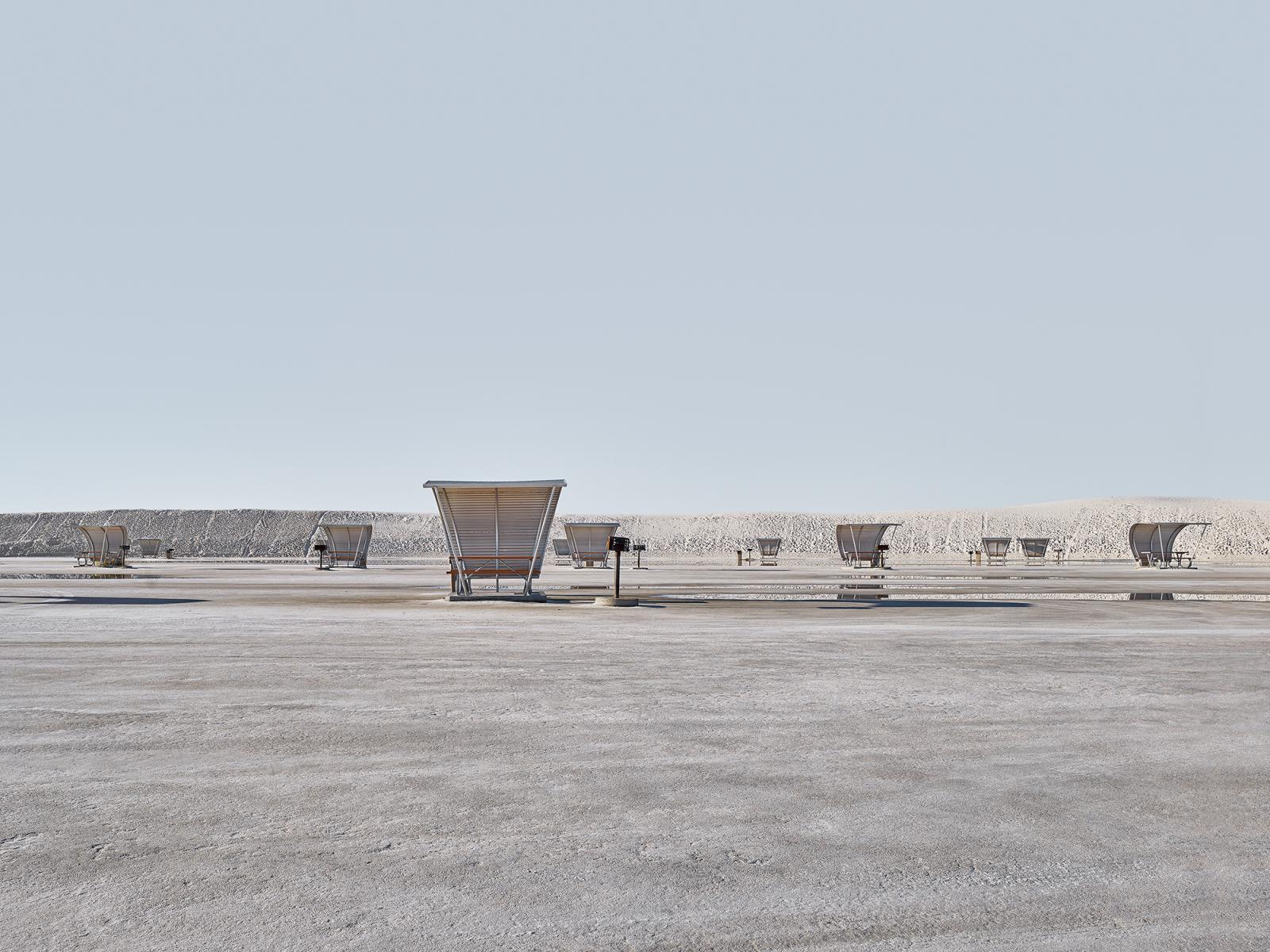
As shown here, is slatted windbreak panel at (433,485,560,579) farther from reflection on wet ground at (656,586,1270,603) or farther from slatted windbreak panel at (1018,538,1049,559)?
slatted windbreak panel at (1018,538,1049,559)

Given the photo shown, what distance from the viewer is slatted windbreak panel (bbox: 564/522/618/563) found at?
170 ft

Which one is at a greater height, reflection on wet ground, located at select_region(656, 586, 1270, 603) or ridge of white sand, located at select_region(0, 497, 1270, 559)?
ridge of white sand, located at select_region(0, 497, 1270, 559)

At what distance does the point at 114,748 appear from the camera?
241 inches

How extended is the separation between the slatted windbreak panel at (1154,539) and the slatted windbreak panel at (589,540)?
26.2m

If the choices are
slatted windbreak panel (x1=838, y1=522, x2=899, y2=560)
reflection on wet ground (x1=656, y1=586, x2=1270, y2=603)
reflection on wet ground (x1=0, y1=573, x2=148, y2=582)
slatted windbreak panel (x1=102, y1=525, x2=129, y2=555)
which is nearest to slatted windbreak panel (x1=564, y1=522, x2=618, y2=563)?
slatted windbreak panel (x1=838, y1=522, x2=899, y2=560)

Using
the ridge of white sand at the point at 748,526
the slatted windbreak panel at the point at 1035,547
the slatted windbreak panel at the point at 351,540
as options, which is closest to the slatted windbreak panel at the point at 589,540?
the slatted windbreak panel at the point at 351,540

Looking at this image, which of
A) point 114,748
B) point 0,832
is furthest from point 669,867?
point 114,748

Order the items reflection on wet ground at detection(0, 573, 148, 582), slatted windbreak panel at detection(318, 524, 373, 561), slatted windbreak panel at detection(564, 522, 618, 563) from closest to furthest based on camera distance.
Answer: reflection on wet ground at detection(0, 573, 148, 582) → slatted windbreak panel at detection(318, 524, 373, 561) → slatted windbreak panel at detection(564, 522, 618, 563)

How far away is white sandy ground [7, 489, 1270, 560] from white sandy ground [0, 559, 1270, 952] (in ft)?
344

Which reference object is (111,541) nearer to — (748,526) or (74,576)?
(74,576)

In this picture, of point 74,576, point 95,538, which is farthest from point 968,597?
point 95,538

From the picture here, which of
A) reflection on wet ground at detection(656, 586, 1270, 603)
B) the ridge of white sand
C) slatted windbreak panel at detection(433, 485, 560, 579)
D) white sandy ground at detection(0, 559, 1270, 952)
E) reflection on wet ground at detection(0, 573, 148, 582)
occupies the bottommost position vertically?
white sandy ground at detection(0, 559, 1270, 952)

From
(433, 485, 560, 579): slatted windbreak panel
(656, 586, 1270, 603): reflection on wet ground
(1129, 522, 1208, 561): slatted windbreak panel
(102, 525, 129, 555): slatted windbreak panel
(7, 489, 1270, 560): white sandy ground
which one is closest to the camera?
(656, 586, 1270, 603): reflection on wet ground

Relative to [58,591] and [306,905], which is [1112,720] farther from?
[58,591]
